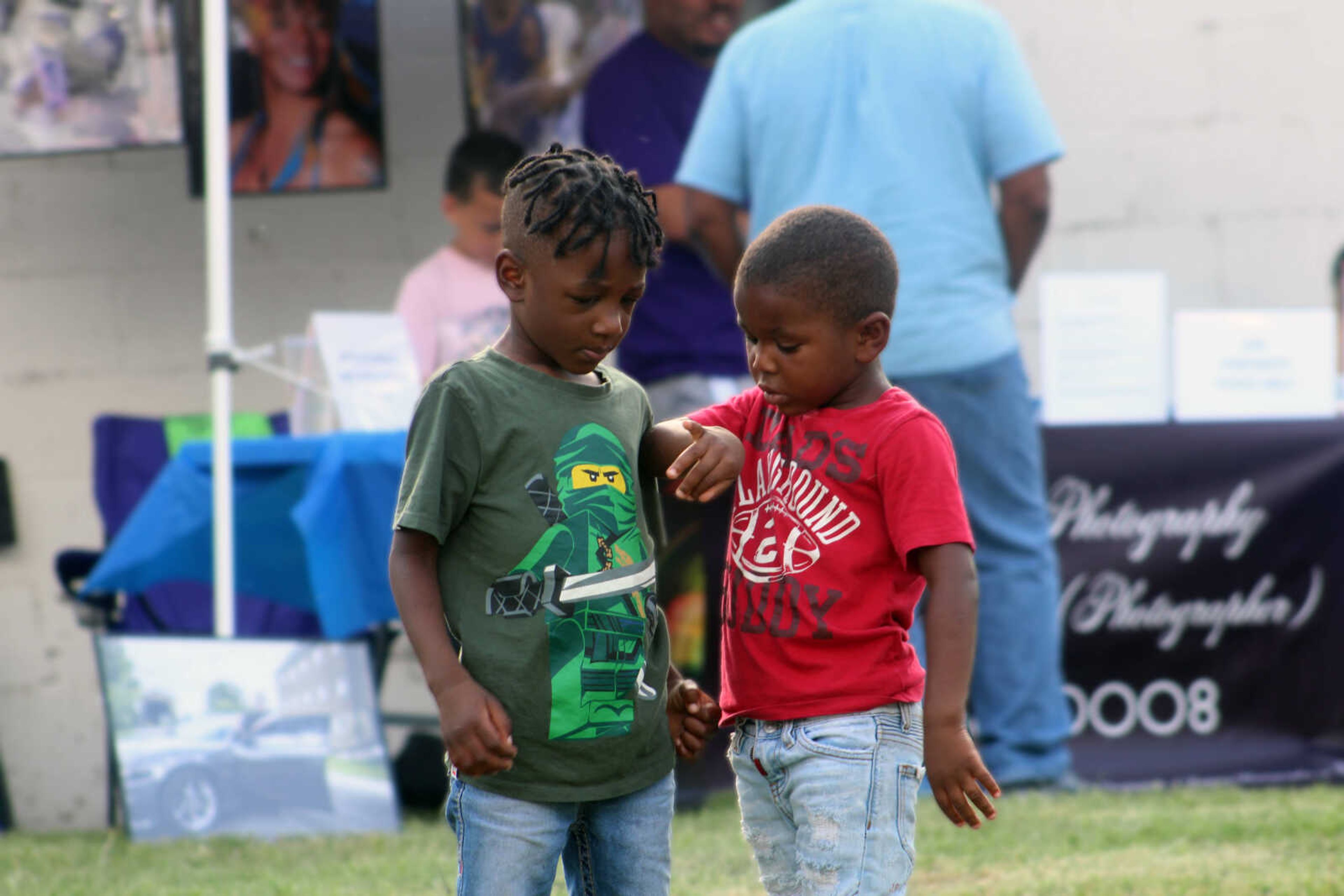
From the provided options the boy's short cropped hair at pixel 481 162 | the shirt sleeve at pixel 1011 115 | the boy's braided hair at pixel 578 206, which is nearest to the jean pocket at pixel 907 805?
the boy's braided hair at pixel 578 206

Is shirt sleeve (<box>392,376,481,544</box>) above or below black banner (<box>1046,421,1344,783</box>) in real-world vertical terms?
above

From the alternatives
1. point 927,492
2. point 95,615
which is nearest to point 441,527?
point 927,492

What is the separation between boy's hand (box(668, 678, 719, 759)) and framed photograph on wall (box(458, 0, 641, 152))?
3540 millimetres

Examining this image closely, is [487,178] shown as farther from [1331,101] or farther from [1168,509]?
[1331,101]

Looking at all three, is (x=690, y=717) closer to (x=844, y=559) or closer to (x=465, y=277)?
(x=844, y=559)

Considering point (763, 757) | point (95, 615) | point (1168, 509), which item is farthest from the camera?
point (95, 615)

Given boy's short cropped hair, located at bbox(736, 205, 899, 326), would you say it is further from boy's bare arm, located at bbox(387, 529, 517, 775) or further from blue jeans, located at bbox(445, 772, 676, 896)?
blue jeans, located at bbox(445, 772, 676, 896)

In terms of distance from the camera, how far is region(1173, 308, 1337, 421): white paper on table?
4332mm

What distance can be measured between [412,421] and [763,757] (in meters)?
0.60

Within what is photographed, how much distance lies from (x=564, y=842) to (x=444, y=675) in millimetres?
272

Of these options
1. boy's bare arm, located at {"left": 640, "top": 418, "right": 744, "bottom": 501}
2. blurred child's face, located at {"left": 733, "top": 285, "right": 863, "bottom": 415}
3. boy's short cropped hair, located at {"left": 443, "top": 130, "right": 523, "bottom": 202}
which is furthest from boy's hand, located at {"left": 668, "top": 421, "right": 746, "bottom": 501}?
boy's short cropped hair, located at {"left": 443, "top": 130, "right": 523, "bottom": 202}

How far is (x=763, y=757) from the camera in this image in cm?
195

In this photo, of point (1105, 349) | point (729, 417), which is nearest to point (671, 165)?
point (1105, 349)

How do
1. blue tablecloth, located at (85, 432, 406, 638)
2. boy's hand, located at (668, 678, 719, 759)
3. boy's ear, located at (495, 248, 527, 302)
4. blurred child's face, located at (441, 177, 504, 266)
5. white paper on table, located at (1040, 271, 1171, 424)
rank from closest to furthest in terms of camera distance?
boy's ear, located at (495, 248, 527, 302)
boy's hand, located at (668, 678, 719, 759)
blue tablecloth, located at (85, 432, 406, 638)
white paper on table, located at (1040, 271, 1171, 424)
blurred child's face, located at (441, 177, 504, 266)
